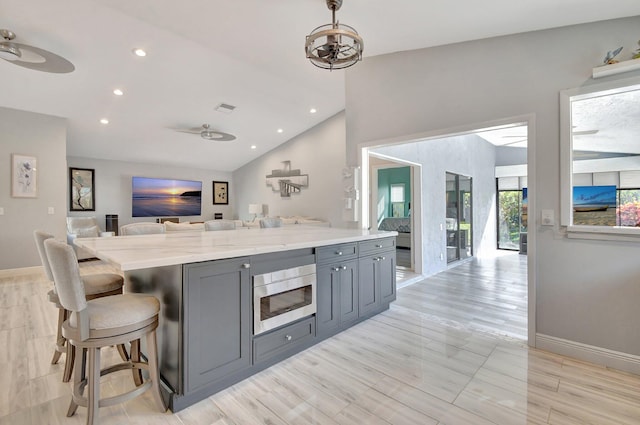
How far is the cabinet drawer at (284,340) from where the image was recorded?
2.20 m

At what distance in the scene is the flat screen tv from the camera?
8320mm

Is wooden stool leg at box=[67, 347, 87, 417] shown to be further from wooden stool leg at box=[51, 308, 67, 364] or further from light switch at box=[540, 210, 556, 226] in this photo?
light switch at box=[540, 210, 556, 226]

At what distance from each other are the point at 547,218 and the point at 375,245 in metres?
1.60

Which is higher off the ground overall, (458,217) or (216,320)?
(458,217)

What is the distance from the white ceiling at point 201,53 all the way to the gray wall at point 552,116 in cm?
17

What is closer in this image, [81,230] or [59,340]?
[59,340]

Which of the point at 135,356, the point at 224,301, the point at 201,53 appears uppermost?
the point at 201,53

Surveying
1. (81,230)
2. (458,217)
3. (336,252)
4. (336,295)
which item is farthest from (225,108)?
(458,217)

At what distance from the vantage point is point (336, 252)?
2824 mm

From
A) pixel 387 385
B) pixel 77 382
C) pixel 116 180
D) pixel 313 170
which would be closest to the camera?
pixel 77 382

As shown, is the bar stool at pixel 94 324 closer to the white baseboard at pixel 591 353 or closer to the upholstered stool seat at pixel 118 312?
the upholstered stool seat at pixel 118 312

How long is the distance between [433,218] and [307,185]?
11.7 ft

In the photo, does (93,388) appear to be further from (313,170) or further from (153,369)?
(313,170)

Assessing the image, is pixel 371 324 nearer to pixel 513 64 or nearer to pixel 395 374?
pixel 395 374
